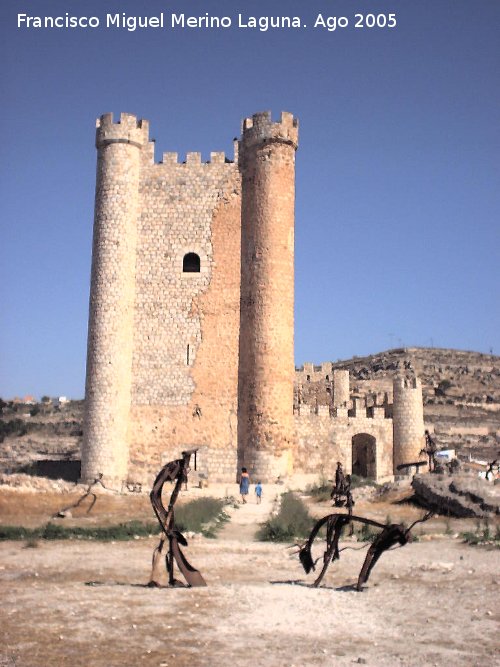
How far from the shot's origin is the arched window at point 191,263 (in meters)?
23.9

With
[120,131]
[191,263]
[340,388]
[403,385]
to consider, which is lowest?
[403,385]

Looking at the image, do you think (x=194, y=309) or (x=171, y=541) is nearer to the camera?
(x=171, y=541)

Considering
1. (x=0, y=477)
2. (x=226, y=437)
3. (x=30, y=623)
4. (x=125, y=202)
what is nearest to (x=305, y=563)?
(x=30, y=623)

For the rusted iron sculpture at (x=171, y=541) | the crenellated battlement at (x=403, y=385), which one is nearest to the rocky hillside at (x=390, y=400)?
the crenellated battlement at (x=403, y=385)

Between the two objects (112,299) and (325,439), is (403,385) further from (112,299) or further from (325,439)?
(112,299)

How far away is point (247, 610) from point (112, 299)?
1723cm

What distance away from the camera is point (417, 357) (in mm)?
68062

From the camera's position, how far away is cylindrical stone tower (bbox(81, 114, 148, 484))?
22.6 metres

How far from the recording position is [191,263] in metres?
24.2

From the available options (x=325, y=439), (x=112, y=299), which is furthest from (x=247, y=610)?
(x=325, y=439)

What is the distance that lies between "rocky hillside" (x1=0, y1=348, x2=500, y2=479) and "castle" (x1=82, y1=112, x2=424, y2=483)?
11.7 ft

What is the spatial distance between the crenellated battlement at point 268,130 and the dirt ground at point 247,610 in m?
15.4

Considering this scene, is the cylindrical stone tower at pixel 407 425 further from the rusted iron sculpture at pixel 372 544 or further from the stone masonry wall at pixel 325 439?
the rusted iron sculpture at pixel 372 544

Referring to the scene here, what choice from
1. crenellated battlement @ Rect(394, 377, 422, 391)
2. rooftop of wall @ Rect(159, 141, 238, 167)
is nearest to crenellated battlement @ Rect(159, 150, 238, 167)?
rooftop of wall @ Rect(159, 141, 238, 167)
